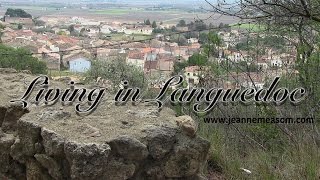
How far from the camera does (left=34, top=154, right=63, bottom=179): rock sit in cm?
334

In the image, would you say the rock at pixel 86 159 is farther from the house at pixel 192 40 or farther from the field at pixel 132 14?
the house at pixel 192 40

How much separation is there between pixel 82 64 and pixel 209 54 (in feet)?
14.7

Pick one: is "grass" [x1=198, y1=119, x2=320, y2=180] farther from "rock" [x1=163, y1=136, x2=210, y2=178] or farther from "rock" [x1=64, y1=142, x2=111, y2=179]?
"rock" [x1=64, y1=142, x2=111, y2=179]

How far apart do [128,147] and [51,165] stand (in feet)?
1.94

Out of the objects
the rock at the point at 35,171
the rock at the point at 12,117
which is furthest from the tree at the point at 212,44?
the rock at the point at 35,171

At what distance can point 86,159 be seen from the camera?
3082 millimetres

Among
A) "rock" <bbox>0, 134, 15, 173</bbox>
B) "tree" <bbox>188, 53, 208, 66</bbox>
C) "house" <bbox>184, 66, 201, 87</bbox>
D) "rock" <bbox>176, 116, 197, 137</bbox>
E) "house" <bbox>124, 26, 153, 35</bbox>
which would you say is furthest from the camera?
"house" <bbox>124, 26, 153, 35</bbox>

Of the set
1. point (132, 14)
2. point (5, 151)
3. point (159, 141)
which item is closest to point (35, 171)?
point (5, 151)

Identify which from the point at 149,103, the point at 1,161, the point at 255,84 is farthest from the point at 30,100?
the point at 255,84

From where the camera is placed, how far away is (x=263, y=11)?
4297 millimetres

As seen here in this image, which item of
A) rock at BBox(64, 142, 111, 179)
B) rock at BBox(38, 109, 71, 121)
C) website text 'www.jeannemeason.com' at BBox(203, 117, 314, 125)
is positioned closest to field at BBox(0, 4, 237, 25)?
website text 'www.jeannemeason.com' at BBox(203, 117, 314, 125)

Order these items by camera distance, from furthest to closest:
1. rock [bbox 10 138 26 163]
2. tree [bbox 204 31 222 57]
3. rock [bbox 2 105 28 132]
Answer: tree [bbox 204 31 222 57], rock [bbox 2 105 28 132], rock [bbox 10 138 26 163]

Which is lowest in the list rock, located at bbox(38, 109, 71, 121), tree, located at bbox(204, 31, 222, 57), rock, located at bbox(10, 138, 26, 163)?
rock, located at bbox(10, 138, 26, 163)

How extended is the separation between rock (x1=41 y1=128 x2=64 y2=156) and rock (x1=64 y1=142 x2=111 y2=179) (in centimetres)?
10
